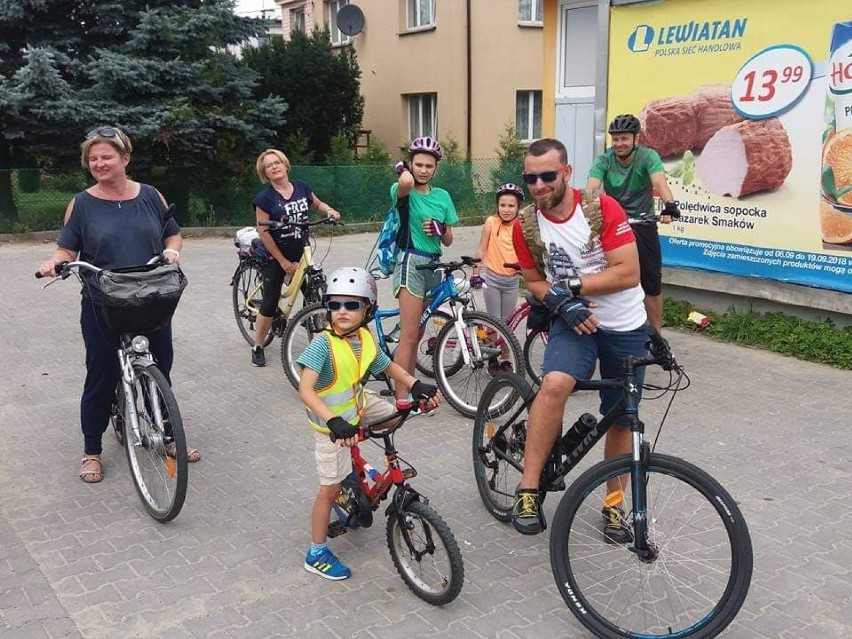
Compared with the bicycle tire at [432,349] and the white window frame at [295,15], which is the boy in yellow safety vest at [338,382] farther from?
the white window frame at [295,15]

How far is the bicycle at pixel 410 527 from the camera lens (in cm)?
345

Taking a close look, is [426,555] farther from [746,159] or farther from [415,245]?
[746,159]

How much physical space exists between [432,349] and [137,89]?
36.5 feet

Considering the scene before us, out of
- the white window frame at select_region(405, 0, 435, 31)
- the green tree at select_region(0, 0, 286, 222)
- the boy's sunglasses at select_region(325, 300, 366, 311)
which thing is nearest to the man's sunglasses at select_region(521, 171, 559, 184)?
the boy's sunglasses at select_region(325, 300, 366, 311)

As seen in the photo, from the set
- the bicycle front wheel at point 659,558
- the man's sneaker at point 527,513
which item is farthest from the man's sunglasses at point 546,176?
the man's sneaker at point 527,513

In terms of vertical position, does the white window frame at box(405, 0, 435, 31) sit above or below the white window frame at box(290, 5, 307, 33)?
below

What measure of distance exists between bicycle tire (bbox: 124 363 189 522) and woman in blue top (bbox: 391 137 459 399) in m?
1.64

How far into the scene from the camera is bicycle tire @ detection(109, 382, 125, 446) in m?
4.95

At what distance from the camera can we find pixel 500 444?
4.30m

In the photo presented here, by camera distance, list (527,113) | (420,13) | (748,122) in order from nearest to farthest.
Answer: (748,122), (527,113), (420,13)

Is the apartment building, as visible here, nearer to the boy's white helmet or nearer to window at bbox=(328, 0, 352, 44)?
window at bbox=(328, 0, 352, 44)

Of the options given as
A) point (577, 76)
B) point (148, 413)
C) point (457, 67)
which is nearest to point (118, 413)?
point (148, 413)

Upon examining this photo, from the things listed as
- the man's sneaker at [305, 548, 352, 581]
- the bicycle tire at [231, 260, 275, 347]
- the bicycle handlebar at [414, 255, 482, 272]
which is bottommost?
the man's sneaker at [305, 548, 352, 581]

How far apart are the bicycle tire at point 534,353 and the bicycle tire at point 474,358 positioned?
267 mm
